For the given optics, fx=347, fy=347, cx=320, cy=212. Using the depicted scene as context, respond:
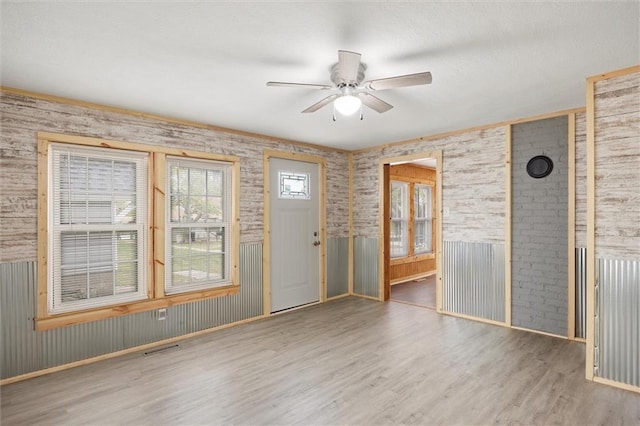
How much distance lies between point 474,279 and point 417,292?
1841 millimetres

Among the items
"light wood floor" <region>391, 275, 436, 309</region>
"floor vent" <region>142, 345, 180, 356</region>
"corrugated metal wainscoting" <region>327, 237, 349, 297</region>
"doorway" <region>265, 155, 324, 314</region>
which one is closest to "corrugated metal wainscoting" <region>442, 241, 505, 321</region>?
"light wood floor" <region>391, 275, 436, 309</region>

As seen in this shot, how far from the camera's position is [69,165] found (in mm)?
3381

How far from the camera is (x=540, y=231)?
4.05m

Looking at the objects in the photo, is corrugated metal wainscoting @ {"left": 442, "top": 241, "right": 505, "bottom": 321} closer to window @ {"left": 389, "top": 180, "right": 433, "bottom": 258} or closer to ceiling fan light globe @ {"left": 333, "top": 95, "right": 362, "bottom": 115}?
window @ {"left": 389, "top": 180, "right": 433, "bottom": 258}

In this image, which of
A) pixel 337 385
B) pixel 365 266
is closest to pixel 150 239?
pixel 337 385

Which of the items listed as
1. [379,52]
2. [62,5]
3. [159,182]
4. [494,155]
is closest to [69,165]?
[159,182]

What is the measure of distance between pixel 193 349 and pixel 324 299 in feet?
8.06

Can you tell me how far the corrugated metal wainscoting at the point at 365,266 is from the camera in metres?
5.83

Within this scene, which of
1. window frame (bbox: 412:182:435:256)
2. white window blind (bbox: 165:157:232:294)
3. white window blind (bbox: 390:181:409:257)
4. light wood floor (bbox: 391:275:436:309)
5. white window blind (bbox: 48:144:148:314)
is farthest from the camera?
window frame (bbox: 412:182:435:256)

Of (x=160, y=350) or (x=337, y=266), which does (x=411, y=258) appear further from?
(x=160, y=350)

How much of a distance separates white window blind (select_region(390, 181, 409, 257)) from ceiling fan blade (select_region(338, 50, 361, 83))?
16.9 ft

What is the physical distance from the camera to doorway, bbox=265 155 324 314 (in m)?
5.03

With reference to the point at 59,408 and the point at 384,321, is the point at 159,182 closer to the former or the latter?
the point at 59,408

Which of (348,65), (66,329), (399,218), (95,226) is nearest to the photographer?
(348,65)
